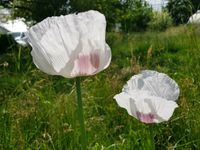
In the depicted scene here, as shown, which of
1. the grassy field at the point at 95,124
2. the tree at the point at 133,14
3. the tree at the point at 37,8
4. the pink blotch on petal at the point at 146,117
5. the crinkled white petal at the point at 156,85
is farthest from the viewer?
the tree at the point at 37,8

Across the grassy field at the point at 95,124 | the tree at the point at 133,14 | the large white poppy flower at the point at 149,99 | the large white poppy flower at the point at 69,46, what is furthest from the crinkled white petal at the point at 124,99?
the tree at the point at 133,14

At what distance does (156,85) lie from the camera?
4.24ft

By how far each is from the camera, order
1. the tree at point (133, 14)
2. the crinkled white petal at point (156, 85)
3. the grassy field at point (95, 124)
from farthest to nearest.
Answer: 1. the tree at point (133, 14)
2. the grassy field at point (95, 124)
3. the crinkled white petal at point (156, 85)

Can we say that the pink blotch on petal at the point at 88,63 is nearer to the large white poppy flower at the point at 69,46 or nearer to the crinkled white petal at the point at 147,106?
the large white poppy flower at the point at 69,46

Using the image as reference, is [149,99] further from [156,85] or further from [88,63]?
[88,63]

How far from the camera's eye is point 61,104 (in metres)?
3.12

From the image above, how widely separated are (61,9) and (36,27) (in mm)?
18031

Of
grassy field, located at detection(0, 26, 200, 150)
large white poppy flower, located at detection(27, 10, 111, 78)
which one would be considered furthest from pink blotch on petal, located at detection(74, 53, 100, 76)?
grassy field, located at detection(0, 26, 200, 150)

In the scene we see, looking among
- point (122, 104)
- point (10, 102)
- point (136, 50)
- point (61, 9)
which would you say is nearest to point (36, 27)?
point (122, 104)

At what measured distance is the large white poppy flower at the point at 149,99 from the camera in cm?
119

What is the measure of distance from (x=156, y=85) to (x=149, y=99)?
98 millimetres

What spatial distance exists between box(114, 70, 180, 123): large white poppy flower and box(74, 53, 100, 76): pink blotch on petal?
0.66 feet

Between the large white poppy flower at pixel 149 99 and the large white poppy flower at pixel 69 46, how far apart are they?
0.21 meters

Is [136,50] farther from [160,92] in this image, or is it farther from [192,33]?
[160,92]
